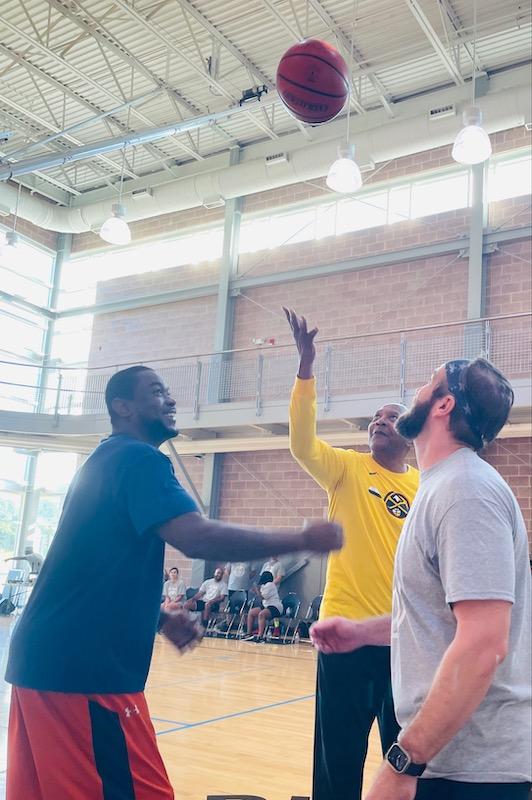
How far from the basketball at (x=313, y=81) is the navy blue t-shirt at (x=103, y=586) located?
529 centimetres

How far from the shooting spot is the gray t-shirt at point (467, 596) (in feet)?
4.77

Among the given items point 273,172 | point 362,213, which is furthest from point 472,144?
point 273,172

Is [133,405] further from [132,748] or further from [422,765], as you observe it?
[422,765]

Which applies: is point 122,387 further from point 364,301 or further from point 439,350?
point 364,301

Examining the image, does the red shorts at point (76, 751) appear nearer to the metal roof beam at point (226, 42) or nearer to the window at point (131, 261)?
the metal roof beam at point (226, 42)

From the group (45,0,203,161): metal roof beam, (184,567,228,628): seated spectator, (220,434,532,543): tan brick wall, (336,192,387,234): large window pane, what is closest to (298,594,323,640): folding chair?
(184,567,228,628): seated spectator

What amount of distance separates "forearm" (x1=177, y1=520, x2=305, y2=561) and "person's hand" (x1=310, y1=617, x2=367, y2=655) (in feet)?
0.87

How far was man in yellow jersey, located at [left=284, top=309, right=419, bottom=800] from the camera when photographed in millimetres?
3023

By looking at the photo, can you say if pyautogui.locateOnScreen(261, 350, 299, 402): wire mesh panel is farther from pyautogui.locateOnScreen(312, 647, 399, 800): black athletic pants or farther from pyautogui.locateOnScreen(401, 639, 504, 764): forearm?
pyautogui.locateOnScreen(401, 639, 504, 764): forearm

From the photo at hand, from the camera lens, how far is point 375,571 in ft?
10.9

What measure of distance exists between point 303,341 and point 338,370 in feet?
32.3

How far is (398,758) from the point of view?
145cm

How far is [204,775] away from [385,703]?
1.81 meters

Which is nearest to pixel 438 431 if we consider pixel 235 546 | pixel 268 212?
pixel 235 546
